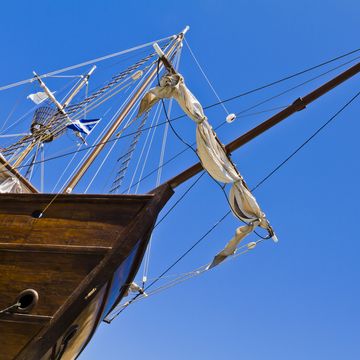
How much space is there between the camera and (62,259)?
5535mm

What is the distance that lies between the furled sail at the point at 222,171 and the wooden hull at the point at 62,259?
2.99 feet

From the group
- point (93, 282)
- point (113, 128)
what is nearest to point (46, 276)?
point (93, 282)

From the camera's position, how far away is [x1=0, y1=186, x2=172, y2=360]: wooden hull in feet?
17.0

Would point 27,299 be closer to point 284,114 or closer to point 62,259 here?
point 62,259

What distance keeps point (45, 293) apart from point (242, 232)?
10.7 feet

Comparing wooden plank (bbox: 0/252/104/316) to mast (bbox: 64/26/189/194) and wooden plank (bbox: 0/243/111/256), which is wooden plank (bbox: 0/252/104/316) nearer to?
wooden plank (bbox: 0/243/111/256)

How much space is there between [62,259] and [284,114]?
4022 millimetres

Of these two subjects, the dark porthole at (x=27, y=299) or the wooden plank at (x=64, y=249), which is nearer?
the dark porthole at (x=27, y=299)

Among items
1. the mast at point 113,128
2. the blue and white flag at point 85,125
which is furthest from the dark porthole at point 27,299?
the blue and white flag at point 85,125

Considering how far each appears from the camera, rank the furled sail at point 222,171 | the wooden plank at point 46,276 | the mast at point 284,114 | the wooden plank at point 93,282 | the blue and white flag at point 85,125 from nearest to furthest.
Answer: the wooden plank at point 93,282, the wooden plank at point 46,276, the mast at point 284,114, the furled sail at point 222,171, the blue and white flag at point 85,125

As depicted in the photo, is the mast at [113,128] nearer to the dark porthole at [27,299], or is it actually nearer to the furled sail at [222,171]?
the furled sail at [222,171]

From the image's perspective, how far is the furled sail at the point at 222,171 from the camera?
665 cm

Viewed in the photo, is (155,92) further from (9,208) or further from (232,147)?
(9,208)

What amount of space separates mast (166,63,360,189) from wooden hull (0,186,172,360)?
36cm
